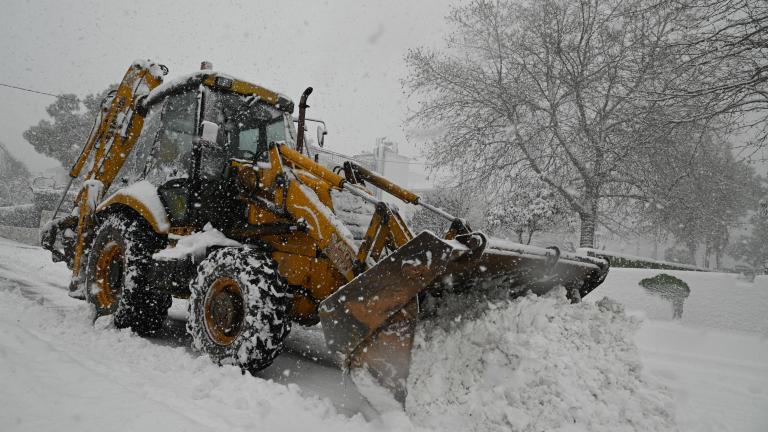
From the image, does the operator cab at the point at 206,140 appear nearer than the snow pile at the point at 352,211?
No

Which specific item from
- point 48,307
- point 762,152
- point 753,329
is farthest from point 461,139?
point 48,307

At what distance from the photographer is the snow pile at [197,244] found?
4094mm

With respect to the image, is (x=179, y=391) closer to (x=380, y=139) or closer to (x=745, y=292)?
(x=745, y=292)

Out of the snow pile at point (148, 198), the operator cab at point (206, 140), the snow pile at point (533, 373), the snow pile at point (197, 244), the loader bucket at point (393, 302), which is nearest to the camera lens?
the snow pile at point (533, 373)

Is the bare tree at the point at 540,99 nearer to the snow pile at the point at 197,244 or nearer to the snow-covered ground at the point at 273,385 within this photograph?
the snow-covered ground at the point at 273,385

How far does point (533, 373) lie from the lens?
2.56m

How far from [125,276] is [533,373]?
13.1 ft

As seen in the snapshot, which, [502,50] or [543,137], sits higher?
[502,50]

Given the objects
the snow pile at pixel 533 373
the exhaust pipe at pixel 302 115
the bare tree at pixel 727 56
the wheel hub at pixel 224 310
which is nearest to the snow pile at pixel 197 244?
the wheel hub at pixel 224 310

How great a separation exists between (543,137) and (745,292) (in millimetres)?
6105

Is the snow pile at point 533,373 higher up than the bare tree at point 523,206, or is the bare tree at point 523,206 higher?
the bare tree at point 523,206

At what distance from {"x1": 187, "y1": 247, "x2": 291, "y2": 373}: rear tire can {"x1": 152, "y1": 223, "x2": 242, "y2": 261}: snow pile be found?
250 mm

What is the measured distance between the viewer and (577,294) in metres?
3.97

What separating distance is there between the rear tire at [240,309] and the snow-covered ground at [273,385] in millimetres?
148
